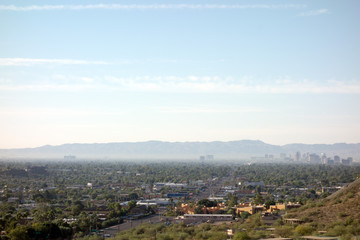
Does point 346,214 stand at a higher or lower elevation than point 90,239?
higher

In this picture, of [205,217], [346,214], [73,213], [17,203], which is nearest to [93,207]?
[73,213]

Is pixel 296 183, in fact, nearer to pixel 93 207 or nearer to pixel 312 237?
pixel 93 207

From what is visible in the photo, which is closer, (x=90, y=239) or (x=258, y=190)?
(x=90, y=239)

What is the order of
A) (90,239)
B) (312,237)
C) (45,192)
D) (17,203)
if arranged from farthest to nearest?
(45,192)
(17,203)
(90,239)
(312,237)

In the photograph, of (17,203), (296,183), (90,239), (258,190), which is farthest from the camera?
(296,183)

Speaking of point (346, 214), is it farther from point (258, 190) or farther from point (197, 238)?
point (258, 190)

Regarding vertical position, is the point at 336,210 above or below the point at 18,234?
above

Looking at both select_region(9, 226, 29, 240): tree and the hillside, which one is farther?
the hillside

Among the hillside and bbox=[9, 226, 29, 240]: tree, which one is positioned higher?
the hillside

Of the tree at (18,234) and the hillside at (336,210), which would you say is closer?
the tree at (18,234)

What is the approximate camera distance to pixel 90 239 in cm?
2773

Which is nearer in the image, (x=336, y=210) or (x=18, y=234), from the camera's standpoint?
(x=18, y=234)

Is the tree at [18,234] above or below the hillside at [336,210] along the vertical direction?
below

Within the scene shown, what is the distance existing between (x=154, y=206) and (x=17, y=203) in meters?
15.7
